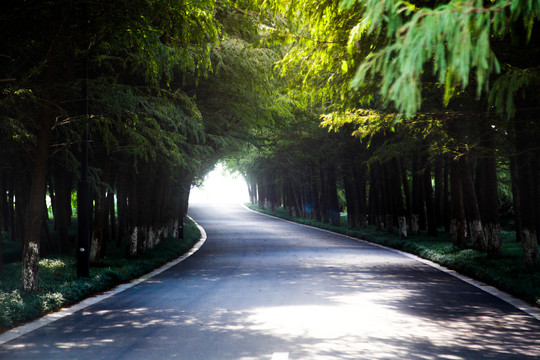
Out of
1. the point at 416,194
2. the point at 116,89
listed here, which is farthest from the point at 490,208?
the point at 416,194

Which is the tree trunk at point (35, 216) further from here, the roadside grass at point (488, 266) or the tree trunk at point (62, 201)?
the roadside grass at point (488, 266)

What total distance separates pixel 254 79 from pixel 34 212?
7606 mm

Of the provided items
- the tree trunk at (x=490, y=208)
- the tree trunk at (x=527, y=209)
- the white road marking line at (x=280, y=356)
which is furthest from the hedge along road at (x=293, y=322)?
the tree trunk at (x=490, y=208)

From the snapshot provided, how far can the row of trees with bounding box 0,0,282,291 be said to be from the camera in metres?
9.67

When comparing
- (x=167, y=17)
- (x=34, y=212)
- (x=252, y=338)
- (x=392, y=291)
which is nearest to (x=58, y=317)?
(x=34, y=212)

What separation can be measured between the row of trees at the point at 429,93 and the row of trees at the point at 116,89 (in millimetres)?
1683

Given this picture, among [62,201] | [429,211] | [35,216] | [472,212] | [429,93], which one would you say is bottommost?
[429,211]

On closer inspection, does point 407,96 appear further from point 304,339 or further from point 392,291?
point 392,291

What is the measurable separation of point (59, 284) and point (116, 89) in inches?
177

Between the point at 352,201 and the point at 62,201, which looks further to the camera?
the point at 352,201

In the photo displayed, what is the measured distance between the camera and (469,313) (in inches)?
389

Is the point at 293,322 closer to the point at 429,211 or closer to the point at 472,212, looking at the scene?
the point at 472,212

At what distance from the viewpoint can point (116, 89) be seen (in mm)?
12594

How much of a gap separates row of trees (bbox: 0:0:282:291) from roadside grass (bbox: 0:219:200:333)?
2.23 ft
